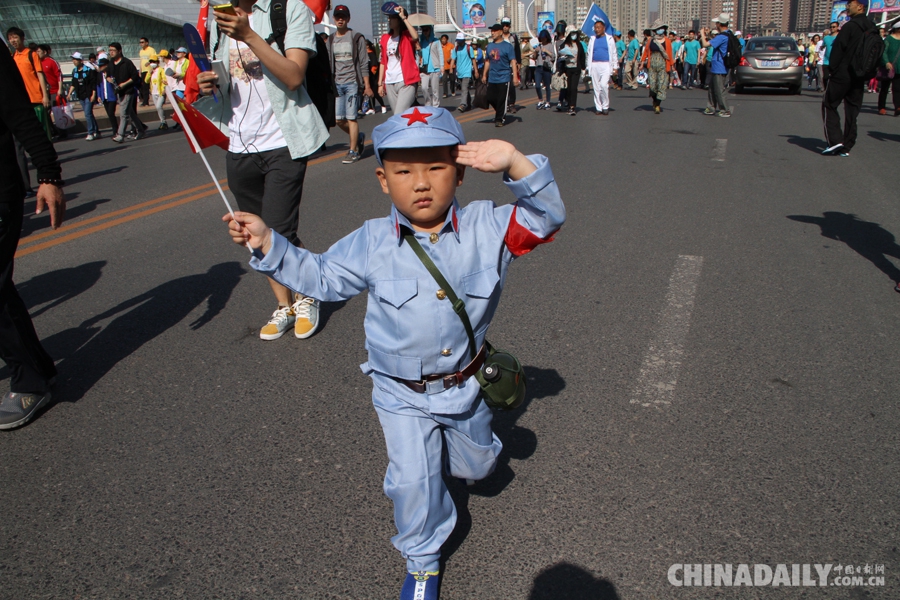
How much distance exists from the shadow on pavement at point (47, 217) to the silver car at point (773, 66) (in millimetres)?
18308

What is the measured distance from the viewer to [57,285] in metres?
5.07

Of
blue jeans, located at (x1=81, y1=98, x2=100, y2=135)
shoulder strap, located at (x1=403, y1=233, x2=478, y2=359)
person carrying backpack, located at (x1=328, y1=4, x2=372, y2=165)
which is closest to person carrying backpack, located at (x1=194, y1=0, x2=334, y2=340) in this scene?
shoulder strap, located at (x1=403, y1=233, x2=478, y2=359)

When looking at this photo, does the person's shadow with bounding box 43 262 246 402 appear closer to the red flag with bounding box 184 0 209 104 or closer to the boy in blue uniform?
the red flag with bounding box 184 0 209 104

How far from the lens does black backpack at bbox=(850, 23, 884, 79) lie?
26.8 feet

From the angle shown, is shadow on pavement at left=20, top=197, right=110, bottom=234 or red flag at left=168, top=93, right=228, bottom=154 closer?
red flag at left=168, top=93, right=228, bottom=154

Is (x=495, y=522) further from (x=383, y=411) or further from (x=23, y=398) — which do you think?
(x=23, y=398)

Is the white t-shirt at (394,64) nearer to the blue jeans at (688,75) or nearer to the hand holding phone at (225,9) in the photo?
the hand holding phone at (225,9)

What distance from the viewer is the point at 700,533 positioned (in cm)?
229

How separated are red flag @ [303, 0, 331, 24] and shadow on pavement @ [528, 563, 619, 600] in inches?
140

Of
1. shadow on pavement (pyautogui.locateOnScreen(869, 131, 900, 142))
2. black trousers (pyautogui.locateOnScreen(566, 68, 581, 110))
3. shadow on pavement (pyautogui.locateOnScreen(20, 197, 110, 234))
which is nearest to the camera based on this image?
shadow on pavement (pyautogui.locateOnScreen(20, 197, 110, 234))

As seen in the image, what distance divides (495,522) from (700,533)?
0.70m

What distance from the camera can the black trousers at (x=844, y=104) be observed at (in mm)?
8658

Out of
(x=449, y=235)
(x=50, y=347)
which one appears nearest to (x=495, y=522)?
(x=449, y=235)

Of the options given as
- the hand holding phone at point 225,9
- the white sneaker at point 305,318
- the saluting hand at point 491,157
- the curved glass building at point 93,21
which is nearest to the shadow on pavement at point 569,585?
the saluting hand at point 491,157
